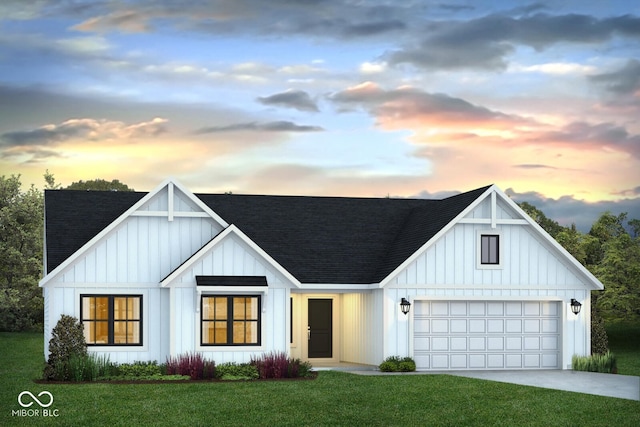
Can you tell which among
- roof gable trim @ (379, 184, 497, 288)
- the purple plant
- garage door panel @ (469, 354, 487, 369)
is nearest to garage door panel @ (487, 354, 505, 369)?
garage door panel @ (469, 354, 487, 369)

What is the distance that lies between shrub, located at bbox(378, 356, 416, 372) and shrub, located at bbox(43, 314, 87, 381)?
895cm

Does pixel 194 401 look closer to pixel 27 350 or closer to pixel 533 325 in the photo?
pixel 533 325

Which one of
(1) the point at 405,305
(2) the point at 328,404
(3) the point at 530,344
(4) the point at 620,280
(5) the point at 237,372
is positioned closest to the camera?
(2) the point at 328,404

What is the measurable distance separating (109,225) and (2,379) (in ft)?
17.6

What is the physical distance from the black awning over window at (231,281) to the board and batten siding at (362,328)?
13.3 feet

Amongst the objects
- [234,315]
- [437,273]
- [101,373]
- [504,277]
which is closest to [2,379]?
[101,373]

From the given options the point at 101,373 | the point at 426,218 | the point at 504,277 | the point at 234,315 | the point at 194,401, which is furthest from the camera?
the point at 426,218

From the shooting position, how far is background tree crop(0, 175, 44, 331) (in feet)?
181

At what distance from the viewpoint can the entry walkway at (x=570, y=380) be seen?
2397 centimetres

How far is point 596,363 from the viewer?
1198 inches

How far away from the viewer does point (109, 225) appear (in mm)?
28594

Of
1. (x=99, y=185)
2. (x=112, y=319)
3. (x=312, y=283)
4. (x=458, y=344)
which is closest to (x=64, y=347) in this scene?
(x=112, y=319)

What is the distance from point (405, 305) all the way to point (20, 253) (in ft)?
107

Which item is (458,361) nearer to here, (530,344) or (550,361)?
(530,344)
